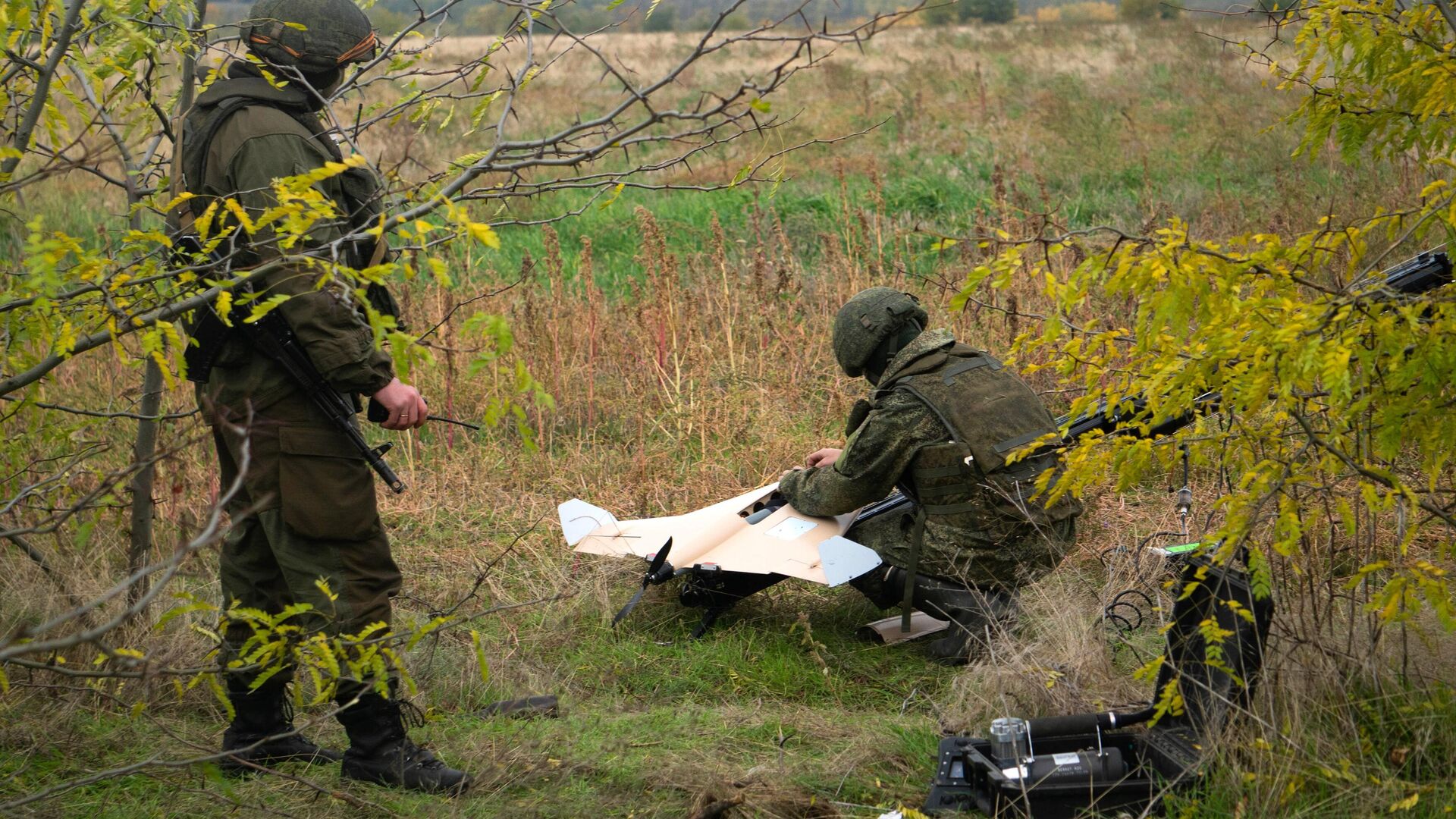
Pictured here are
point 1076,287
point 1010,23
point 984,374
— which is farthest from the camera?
point 1010,23

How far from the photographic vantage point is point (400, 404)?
3301mm

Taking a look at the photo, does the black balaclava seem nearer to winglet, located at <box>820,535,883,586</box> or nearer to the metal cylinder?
winglet, located at <box>820,535,883,586</box>

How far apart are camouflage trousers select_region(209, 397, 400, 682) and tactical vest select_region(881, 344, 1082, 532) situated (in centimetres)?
201

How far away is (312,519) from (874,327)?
2.20m

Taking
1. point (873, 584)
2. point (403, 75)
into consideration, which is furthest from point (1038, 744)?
point (403, 75)

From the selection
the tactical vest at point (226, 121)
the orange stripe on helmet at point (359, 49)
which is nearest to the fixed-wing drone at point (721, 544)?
the tactical vest at point (226, 121)

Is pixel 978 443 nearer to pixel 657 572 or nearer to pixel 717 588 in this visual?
pixel 717 588

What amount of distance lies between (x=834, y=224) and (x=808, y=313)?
3187mm

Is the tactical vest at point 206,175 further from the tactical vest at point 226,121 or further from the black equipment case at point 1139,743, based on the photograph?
the black equipment case at point 1139,743

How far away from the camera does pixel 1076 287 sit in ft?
8.68

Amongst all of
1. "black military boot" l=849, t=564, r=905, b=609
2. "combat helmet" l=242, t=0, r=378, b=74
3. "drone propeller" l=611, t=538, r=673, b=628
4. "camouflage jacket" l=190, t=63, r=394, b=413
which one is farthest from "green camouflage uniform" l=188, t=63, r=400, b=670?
"black military boot" l=849, t=564, r=905, b=609

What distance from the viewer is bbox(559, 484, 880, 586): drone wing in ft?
14.2

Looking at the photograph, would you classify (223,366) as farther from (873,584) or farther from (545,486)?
(545,486)

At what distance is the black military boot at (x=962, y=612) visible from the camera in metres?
4.37
